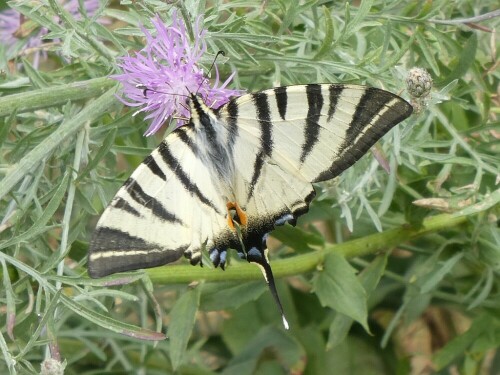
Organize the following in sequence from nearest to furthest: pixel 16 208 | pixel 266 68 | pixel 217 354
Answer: pixel 16 208 → pixel 266 68 → pixel 217 354

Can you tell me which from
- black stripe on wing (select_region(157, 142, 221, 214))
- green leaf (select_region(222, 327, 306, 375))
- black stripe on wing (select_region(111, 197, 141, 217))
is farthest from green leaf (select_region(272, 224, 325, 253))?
black stripe on wing (select_region(111, 197, 141, 217))

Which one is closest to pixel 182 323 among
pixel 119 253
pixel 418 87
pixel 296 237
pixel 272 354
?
pixel 296 237

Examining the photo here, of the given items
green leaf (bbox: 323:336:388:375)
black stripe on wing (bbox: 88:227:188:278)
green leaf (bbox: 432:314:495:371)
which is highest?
black stripe on wing (bbox: 88:227:188:278)

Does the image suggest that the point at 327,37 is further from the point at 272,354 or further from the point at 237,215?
the point at 272,354

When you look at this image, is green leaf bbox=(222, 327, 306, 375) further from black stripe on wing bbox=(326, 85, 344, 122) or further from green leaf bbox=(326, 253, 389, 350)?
black stripe on wing bbox=(326, 85, 344, 122)

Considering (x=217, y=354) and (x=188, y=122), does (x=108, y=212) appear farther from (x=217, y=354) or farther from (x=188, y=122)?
(x=217, y=354)

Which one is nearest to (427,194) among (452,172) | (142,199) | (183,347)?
(452,172)

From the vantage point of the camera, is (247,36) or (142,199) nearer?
(142,199)
